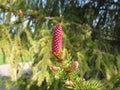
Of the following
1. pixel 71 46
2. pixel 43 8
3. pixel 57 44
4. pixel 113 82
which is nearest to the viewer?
pixel 57 44

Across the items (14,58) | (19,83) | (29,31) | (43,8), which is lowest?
(19,83)

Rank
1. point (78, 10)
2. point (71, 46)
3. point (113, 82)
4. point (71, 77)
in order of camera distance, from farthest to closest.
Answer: point (78, 10) < point (71, 46) < point (113, 82) < point (71, 77)

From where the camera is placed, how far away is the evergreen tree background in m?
3.82

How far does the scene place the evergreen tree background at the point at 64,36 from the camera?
3.82 metres

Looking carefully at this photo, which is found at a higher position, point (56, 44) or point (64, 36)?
point (56, 44)

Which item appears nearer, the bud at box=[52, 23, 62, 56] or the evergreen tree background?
the bud at box=[52, 23, 62, 56]

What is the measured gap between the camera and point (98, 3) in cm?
506

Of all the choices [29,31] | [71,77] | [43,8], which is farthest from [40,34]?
[71,77]

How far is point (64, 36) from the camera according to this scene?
4102mm

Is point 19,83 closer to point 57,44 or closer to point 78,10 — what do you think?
point 78,10

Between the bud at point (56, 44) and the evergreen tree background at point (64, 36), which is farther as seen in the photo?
the evergreen tree background at point (64, 36)

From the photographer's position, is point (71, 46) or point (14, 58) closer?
point (14, 58)

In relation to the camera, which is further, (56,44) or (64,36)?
(64,36)

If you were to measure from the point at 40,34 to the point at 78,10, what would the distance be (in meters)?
0.93
